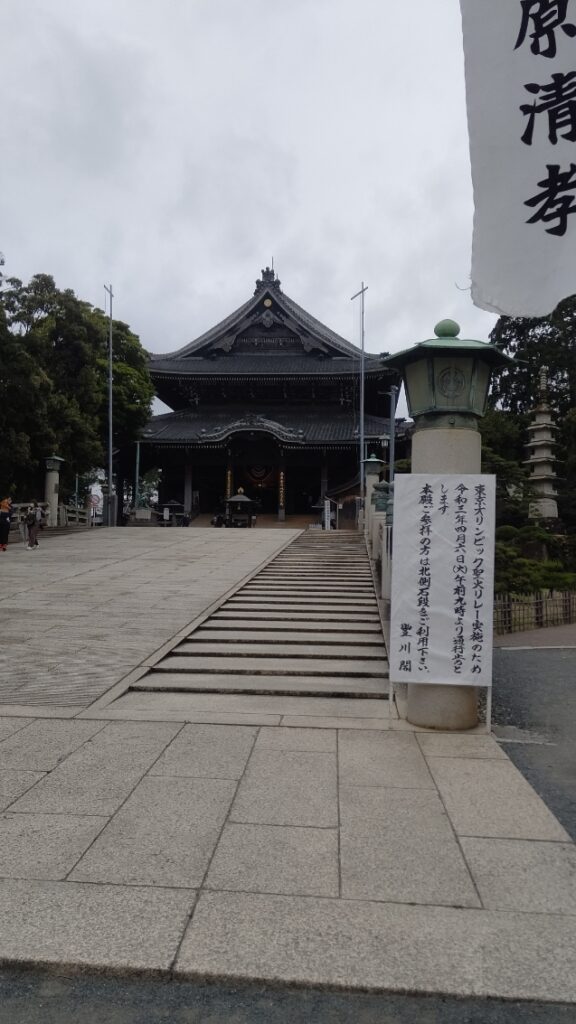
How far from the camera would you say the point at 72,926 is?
2.59 m

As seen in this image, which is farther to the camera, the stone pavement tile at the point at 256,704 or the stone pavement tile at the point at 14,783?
the stone pavement tile at the point at 256,704

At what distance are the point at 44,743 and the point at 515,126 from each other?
4.68 metres

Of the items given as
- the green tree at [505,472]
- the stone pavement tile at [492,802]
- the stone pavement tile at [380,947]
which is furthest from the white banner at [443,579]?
the green tree at [505,472]

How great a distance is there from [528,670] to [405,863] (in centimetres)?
547

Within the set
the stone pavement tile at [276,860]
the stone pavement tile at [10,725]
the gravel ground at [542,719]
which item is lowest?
the gravel ground at [542,719]

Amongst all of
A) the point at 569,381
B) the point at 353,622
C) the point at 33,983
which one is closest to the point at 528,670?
the point at 353,622

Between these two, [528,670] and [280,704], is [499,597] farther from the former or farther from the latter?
[280,704]

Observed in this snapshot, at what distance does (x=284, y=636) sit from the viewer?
27.1ft

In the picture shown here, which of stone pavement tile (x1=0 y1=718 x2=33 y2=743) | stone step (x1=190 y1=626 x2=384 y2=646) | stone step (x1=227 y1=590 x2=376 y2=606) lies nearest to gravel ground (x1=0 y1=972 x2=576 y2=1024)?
stone pavement tile (x1=0 y1=718 x2=33 y2=743)

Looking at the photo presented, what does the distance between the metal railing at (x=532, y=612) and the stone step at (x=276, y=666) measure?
190 inches

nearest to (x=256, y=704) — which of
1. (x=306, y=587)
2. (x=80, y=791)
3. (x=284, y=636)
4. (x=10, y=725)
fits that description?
(x=10, y=725)

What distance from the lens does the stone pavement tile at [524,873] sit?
2.81 m

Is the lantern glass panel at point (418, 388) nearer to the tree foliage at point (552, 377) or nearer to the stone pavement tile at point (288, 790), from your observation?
the stone pavement tile at point (288, 790)

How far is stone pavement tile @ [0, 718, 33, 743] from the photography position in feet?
16.4
